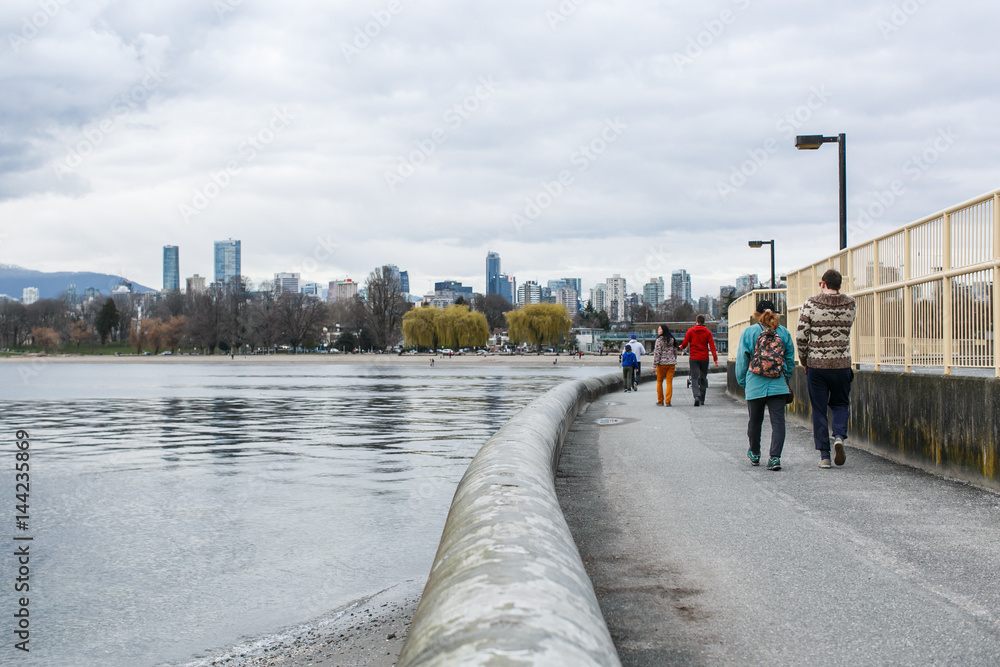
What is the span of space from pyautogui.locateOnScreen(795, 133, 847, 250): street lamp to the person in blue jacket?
382 inches

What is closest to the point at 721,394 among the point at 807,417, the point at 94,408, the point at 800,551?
the point at 807,417

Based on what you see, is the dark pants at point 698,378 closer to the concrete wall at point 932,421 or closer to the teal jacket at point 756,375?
the concrete wall at point 932,421

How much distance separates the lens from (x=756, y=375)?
9.55 metres

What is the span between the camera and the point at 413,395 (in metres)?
37.5

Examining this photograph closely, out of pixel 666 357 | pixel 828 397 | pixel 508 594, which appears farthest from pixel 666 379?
pixel 508 594

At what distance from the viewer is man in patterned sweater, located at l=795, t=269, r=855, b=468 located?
9.20m

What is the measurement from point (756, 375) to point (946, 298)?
1.98 meters

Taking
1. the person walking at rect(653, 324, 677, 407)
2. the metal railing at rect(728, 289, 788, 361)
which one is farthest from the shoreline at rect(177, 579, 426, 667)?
the person walking at rect(653, 324, 677, 407)

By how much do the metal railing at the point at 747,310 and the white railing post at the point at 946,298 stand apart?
26.7 ft

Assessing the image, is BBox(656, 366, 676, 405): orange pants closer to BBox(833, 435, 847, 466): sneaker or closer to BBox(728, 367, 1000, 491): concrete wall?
BBox(728, 367, 1000, 491): concrete wall

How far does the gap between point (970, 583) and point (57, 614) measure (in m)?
6.32

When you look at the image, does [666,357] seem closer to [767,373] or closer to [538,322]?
[767,373]

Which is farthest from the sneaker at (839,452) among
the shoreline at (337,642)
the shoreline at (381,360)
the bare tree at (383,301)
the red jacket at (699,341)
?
the bare tree at (383,301)

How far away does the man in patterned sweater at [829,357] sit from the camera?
920 cm
